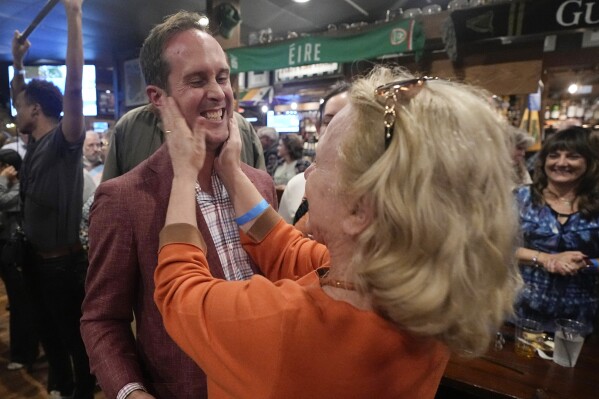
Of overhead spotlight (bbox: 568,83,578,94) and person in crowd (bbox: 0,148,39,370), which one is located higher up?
overhead spotlight (bbox: 568,83,578,94)

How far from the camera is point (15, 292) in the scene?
10.5ft

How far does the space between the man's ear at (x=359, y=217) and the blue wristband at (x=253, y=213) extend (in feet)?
1.47

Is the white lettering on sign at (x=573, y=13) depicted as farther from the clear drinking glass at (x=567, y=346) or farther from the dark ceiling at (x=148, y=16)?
the dark ceiling at (x=148, y=16)

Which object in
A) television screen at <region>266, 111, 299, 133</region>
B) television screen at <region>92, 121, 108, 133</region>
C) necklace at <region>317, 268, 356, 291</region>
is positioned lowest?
necklace at <region>317, 268, 356, 291</region>

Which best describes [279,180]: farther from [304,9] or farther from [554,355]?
[554,355]

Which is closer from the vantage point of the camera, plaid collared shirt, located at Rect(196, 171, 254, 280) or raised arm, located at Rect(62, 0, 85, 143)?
plaid collared shirt, located at Rect(196, 171, 254, 280)

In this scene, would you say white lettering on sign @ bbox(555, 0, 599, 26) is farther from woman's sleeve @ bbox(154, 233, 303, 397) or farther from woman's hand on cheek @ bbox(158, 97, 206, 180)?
woman's sleeve @ bbox(154, 233, 303, 397)

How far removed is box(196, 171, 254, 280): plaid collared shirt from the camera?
116cm

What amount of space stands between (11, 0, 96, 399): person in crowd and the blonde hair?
2.00 meters

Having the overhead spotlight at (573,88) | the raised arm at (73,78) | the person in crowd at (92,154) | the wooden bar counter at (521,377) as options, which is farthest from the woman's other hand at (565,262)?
the overhead spotlight at (573,88)

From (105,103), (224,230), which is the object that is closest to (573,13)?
(224,230)

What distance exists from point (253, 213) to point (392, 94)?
593 mm

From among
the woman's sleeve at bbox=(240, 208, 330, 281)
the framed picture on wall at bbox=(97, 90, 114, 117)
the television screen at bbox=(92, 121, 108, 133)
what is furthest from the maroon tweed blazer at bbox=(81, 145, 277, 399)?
the television screen at bbox=(92, 121, 108, 133)

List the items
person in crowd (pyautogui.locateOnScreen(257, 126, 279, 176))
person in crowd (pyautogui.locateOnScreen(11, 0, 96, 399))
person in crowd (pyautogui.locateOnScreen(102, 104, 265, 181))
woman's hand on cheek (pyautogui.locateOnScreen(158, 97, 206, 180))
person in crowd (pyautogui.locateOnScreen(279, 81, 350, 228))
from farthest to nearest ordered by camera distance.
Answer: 1. person in crowd (pyautogui.locateOnScreen(257, 126, 279, 176))
2. person in crowd (pyautogui.locateOnScreen(11, 0, 96, 399))
3. person in crowd (pyautogui.locateOnScreen(279, 81, 350, 228))
4. person in crowd (pyautogui.locateOnScreen(102, 104, 265, 181))
5. woman's hand on cheek (pyautogui.locateOnScreen(158, 97, 206, 180))
